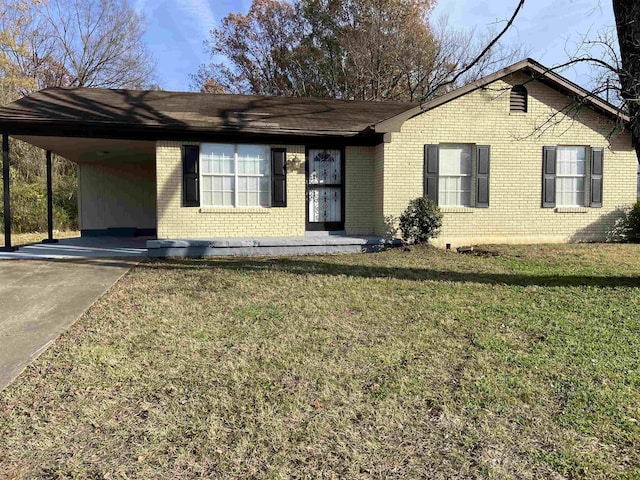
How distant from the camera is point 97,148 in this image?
476 inches

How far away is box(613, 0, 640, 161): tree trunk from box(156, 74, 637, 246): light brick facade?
4.63 meters

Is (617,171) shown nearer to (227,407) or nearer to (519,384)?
(519,384)

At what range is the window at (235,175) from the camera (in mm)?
10492

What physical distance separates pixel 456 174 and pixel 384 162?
1.94m

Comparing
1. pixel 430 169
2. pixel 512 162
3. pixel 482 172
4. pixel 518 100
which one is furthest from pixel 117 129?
pixel 518 100

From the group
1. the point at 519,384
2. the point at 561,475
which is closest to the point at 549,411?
the point at 519,384

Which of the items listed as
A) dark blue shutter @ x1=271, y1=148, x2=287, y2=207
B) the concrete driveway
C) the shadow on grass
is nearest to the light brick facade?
dark blue shutter @ x1=271, y1=148, x2=287, y2=207

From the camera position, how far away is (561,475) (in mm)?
2365

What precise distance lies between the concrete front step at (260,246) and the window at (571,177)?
4.83m

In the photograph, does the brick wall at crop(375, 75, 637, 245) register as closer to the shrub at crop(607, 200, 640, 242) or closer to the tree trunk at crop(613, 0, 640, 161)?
the shrub at crop(607, 200, 640, 242)

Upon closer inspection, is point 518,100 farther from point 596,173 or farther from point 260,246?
point 260,246

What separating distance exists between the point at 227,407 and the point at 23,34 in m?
29.1

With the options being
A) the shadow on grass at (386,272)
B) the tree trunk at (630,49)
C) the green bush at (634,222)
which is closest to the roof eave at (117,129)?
the shadow on grass at (386,272)

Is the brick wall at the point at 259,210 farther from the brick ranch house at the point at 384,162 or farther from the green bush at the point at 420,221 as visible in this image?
the green bush at the point at 420,221
